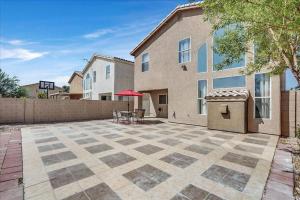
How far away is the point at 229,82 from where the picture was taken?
1047cm

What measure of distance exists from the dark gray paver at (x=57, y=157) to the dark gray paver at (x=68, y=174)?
0.78 metres

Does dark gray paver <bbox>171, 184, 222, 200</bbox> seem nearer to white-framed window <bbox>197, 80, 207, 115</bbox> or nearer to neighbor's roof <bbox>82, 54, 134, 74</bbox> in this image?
white-framed window <bbox>197, 80, 207, 115</bbox>

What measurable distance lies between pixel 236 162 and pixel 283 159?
1.65 meters

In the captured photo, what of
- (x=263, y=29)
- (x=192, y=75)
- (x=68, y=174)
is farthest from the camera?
(x=192, y=75)

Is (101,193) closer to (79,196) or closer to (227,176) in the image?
(79,196)

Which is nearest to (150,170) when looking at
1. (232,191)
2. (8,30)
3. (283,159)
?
(232,191)

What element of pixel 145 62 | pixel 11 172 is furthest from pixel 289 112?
pixel 145 62

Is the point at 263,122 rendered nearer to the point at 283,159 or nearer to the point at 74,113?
the point at 283,159

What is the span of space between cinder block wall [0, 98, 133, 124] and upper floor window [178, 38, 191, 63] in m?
9.13

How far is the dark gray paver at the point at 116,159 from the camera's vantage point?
4.72 m

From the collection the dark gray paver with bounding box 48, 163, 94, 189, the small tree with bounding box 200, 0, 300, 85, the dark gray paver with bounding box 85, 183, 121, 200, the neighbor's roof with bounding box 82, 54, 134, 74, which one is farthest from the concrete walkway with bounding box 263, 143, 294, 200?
the neighbor's roof with bounding box 82, 54, 134, 74

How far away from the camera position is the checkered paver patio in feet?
10.5

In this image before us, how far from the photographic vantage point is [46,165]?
15.0 ft

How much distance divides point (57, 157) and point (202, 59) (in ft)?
34.8
